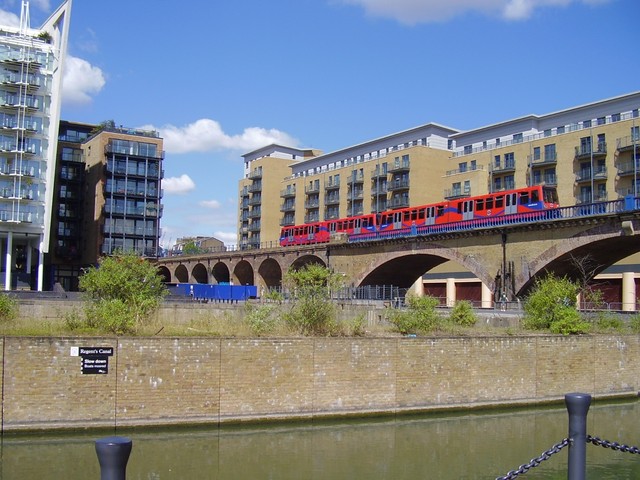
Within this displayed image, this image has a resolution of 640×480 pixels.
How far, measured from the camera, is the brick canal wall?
59.0 feet

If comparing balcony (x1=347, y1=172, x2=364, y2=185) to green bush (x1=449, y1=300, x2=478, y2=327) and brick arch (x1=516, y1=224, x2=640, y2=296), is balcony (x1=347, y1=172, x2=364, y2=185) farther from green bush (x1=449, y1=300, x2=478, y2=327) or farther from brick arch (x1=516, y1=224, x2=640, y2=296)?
green bush (x1=449, y1=300, x2=478, y2=327)

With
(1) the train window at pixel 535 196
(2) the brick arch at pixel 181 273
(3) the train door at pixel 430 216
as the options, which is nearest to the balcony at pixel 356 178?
(2) the brick arch at pixel 181 273

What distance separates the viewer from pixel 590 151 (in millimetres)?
68375

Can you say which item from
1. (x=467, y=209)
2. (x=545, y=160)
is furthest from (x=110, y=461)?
(x=545, y=160)

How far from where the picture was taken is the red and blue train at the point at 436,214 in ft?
153

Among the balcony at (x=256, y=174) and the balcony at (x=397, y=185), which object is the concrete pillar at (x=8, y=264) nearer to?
the balcony at (x=397, y=185)

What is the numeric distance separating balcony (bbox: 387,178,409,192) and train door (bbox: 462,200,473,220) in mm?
34031

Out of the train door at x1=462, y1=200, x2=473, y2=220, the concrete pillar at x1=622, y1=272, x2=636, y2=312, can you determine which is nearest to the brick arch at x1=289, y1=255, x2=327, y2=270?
the train door at x1=462, y1=200, x2=473, y2=220

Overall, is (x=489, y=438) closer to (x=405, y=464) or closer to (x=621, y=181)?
(x=405, y=464)

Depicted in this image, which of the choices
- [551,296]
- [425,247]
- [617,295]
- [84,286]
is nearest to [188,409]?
[84,286]

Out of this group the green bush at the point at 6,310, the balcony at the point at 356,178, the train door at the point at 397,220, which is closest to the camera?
the green bush at the point at 6,310

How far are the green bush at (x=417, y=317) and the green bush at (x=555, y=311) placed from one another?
482 cm

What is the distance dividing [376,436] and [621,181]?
Result: 186ft

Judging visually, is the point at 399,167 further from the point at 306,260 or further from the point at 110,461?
the point at 110,461
